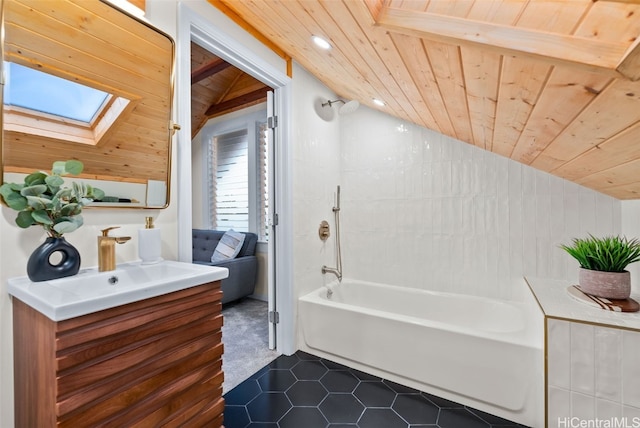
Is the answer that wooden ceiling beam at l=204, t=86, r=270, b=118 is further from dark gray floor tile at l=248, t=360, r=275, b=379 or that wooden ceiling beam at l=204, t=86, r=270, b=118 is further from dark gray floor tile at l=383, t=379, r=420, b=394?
dark gray floor tile at l=383, t=379, r=420, b=394

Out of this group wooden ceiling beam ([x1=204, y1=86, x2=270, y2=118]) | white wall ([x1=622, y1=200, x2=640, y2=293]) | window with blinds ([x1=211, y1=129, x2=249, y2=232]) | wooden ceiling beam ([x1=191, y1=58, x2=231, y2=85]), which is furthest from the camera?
window with blinds ([x1=211, y1=129, x2=249, y2=232])

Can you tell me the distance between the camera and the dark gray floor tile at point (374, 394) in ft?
5.32

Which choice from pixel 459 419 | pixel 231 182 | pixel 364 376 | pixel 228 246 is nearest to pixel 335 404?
pixel 364 376

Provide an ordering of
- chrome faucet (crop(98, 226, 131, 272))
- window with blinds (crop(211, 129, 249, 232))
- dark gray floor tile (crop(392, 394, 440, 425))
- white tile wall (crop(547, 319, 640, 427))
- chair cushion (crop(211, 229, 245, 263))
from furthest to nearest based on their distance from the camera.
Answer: window with blinds (crop(211, 129, 249, 232)), chair cushion (crop(211, 229, 245, 263)), dark gray floor tile (crop(392, 394, 440, 425)), white tile wall (crop(547, 319, 640, 427)), chrome faucet (crop(98, 226, 131, 272))

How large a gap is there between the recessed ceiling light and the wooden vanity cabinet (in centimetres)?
137

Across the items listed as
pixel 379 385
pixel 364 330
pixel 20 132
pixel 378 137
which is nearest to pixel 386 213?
pixel 378 137

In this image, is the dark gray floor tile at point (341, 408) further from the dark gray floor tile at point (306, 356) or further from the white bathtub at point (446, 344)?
the dark gray floor tile at point (306, 356)

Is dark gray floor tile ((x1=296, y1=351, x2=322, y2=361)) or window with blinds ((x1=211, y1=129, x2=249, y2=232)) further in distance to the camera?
window with blinds ((x1=211, y1=129, x2=249, y2=232))

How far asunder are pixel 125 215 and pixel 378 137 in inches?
85.9

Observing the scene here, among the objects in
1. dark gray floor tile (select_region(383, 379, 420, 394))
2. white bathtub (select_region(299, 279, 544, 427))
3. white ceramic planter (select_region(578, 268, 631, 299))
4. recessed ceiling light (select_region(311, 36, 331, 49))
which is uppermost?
recessed ceiling light (select_region(311, 36, 331, 49))

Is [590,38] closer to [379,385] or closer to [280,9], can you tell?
[280,9]

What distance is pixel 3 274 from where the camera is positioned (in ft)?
2.94

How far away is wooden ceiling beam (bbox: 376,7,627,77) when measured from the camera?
604mm

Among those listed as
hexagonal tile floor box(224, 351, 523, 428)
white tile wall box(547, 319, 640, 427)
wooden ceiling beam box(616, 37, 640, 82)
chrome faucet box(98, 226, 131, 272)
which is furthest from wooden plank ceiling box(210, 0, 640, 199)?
hexagonal tile floor box(224, 351, 523, 428)
